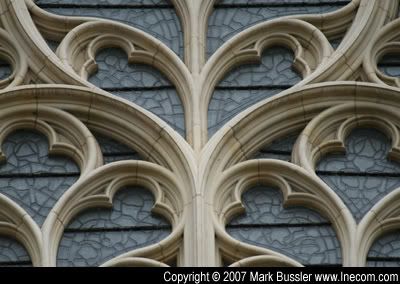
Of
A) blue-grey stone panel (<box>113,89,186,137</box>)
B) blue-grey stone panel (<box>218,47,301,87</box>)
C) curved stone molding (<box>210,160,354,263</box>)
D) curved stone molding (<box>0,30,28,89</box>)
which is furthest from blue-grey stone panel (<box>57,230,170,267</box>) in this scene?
blue-grey stone panel (<box>218,47,301,87</box>)

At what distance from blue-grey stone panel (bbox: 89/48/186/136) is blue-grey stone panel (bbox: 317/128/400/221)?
1844 millimetres

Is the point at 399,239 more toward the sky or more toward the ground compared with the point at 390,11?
more toward the ground

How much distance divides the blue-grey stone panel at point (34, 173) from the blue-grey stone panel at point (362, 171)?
2913 mm

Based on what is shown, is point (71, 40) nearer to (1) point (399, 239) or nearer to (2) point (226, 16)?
(2) point (226, 16)

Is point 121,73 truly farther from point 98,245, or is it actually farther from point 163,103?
point 98,245

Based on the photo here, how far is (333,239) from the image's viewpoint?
91.3 ft

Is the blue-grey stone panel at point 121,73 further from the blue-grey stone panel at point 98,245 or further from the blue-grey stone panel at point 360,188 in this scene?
the blue-grey stone panel at point 360,188

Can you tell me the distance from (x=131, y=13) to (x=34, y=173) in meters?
2.81

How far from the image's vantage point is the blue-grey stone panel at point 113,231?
27672mm

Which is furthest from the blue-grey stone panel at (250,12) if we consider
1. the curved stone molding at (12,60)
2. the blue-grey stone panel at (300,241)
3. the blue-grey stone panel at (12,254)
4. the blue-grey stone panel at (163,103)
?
the blue-grey stone panel at (12,254)

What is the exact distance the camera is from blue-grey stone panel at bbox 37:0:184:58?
3006 cm

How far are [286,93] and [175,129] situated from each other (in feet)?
4.39

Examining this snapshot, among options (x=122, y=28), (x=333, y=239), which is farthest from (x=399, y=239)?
(x=122, y=28)
